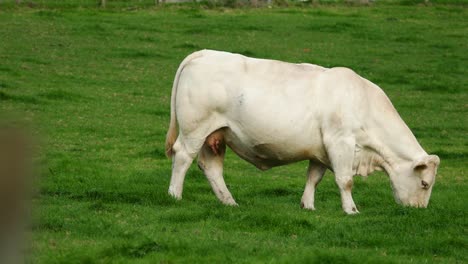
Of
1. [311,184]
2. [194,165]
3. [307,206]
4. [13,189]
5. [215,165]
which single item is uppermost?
[13,189]

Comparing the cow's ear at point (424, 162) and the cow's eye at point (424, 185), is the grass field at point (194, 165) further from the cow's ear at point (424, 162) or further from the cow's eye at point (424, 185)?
the cow's ear at point (424, 162)

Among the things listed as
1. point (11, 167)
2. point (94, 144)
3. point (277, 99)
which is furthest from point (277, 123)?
point (11, 167)

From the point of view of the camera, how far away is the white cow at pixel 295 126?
10117mm

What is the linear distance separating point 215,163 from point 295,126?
1.08 metres

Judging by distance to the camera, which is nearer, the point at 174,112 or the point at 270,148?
the point at 270,148

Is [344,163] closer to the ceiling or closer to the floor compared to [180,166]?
closer to the ceiling

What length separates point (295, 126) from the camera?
1012cm

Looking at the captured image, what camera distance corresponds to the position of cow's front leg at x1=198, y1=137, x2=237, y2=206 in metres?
10.3

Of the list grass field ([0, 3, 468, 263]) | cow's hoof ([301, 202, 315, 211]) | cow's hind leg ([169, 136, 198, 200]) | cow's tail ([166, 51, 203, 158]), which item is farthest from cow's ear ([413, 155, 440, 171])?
cow's tail ([166, 51, 203, 158])

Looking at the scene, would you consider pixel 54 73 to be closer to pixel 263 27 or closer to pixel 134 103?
pixel 134 103

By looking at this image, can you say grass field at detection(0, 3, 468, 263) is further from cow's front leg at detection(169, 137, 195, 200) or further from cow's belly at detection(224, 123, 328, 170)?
cow's belly at detection(224, 123, 328, 170)

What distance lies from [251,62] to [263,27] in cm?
2055

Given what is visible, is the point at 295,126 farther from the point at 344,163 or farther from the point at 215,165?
the point at 215,165

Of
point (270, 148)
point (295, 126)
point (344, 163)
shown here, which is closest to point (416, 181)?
point (344, 163)
